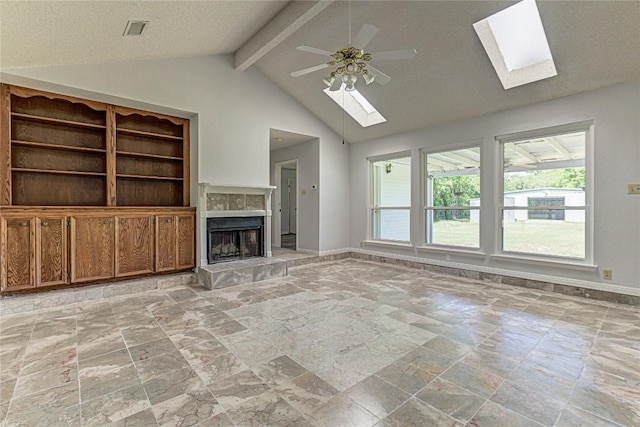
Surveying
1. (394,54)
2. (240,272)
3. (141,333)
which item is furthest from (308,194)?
(141,333)

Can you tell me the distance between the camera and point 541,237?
4324 mm

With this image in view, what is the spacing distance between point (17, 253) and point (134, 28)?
281cm

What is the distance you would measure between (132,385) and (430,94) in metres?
4.98

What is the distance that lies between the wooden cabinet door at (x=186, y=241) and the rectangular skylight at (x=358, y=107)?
330 centimetres

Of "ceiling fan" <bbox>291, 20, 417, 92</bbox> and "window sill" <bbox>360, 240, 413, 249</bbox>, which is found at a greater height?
"ceiling fan" <bbox>291, 20, 417, 92</bbox>

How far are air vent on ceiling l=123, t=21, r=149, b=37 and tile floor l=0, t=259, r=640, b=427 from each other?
3.02 metres

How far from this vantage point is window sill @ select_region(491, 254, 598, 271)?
3857 millimetres

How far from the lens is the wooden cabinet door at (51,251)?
355 cm

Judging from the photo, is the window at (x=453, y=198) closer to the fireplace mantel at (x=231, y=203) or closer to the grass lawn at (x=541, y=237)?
the grass lawn at (x=541, y=237)

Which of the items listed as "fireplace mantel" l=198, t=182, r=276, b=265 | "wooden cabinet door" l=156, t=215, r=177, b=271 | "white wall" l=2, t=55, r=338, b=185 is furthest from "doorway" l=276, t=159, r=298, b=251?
"wooden cabinet door" l=156, t=215, r=177, b=271

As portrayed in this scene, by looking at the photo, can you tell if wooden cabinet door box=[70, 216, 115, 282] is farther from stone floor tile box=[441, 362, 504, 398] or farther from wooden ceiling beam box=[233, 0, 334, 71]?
stone floor tile box=[441, 362, 504, 398]

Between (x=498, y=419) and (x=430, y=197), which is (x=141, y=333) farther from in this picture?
(x=430, y=197)

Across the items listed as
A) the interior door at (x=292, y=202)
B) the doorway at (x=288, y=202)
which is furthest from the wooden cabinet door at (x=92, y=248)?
the interior door at (x=292, y=202)

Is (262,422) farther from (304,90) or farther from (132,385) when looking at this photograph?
(304,90)
